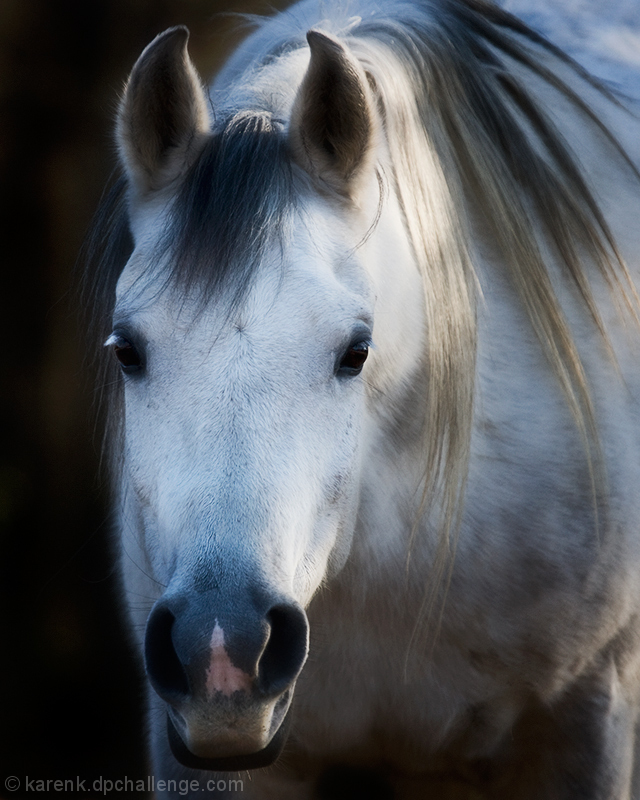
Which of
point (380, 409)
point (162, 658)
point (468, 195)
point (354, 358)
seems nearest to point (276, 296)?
point (354, 358)

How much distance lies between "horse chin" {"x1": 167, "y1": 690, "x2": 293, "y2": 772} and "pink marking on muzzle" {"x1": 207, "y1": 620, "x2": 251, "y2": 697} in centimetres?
5

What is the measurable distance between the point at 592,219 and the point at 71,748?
2279 mm

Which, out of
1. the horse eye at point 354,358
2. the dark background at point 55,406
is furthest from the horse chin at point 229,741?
the dark background at point 55,406

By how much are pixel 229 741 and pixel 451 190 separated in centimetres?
87

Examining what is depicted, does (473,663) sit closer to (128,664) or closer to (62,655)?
(128,664)

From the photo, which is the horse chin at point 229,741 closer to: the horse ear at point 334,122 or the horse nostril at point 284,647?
the horse nostril at point 284,647

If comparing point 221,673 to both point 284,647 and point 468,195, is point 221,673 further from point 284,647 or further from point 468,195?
point 468,195

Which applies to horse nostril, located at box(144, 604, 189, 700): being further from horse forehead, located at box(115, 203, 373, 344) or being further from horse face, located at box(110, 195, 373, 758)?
horse forehead, located at box(115, 203, 373, 344)

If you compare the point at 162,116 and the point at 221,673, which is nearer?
the point at 221,673

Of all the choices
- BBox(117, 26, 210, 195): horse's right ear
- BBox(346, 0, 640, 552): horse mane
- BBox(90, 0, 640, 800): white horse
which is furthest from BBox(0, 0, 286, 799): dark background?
BBox(117, 26, 210, 195): horse's right ear

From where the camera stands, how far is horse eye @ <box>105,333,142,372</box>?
100 cm

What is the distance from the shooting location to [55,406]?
2.63 m

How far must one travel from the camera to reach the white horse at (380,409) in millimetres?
877

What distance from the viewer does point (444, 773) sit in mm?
1518
